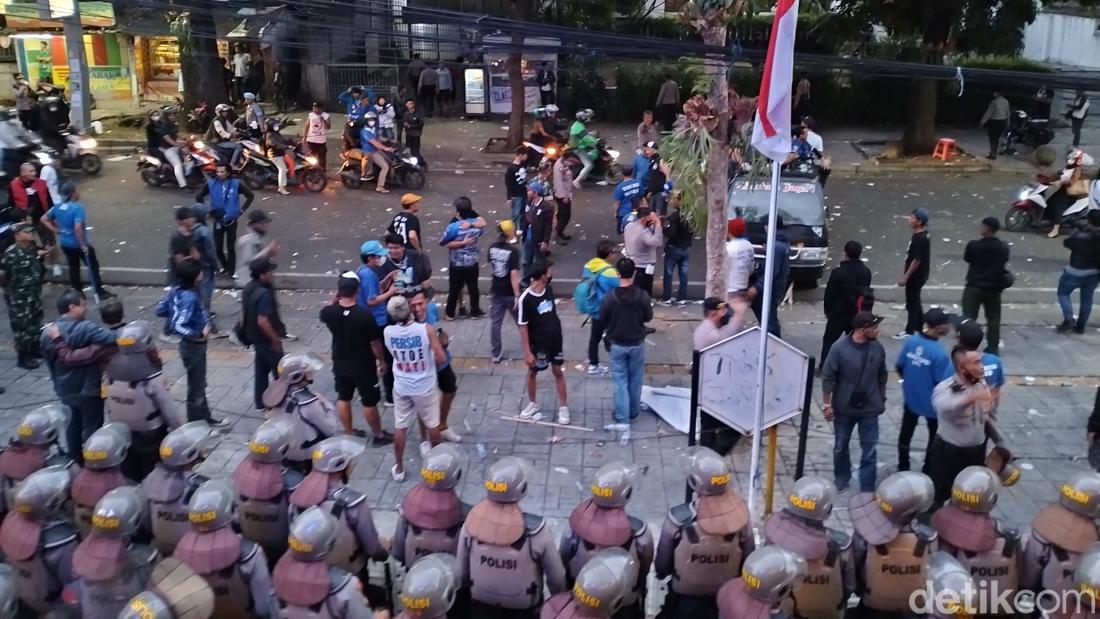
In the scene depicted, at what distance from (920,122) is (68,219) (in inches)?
688

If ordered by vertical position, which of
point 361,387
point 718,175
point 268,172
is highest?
point 718,175

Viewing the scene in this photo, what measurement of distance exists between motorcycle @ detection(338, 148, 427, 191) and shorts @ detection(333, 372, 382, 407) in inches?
394

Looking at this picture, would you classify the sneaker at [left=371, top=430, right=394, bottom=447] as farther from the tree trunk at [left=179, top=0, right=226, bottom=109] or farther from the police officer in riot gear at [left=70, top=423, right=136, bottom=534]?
the tree trunk at [left=179, top=0, right=226, bottom=109]

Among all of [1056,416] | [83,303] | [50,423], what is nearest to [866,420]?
[1056,416]

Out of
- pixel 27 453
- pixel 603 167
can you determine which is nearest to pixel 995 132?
pixel 603 167

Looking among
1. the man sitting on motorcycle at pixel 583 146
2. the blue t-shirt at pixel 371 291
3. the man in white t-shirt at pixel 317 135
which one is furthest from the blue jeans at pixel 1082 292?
the man in white t-shirt at pixel 317 135

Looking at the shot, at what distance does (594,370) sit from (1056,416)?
4.47 m

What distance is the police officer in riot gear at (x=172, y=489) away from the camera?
5.33 metres

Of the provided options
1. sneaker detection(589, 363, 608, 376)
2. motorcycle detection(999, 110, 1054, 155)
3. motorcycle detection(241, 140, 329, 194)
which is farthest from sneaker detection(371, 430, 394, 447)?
motorcycle detection(999, 110, 1054, 155)

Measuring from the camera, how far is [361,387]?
8062 millimetres

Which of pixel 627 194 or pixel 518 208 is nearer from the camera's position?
pixel 627 194

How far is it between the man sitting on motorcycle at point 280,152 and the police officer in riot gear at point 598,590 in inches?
565

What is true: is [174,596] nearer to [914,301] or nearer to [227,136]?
[914,301]

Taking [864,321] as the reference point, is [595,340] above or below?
below
